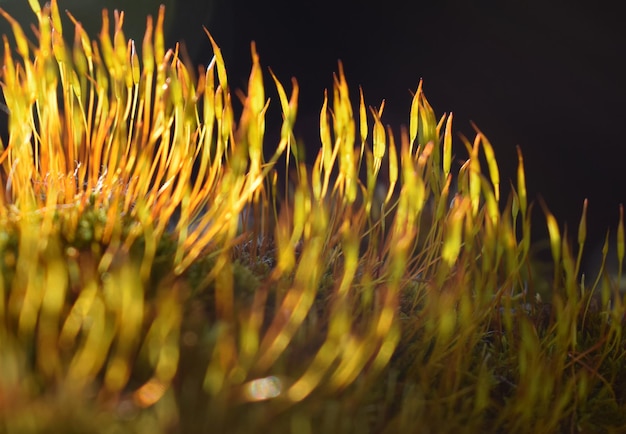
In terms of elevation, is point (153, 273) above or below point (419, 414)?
above

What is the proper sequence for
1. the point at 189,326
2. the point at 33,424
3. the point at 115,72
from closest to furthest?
1. the point at 33,424
2. the point at 189,326
3. the point at 115,72

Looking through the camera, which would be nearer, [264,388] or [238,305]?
[264,388]

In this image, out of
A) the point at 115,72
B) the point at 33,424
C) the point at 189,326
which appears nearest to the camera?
the point at 33,424

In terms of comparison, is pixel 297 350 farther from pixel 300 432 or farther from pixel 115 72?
pixel 115 72

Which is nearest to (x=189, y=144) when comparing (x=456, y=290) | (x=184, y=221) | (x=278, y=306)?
(x=184, y=221)

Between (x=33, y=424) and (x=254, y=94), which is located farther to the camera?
(x=254, y=94)

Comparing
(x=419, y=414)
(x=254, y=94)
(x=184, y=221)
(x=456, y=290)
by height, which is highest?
(x=254, y=94)

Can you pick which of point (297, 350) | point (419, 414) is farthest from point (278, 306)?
point (419, 414)
